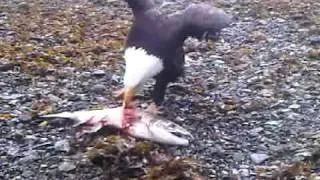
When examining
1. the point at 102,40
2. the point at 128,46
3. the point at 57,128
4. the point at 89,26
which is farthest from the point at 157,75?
the point at 89,26

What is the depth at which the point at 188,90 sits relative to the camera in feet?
22.6

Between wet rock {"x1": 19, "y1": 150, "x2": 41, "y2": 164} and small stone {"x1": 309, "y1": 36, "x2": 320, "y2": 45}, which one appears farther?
small stone {"x1": 309, "y1": 36, "x2": 320, "y2": 45}

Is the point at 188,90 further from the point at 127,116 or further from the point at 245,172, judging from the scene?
the point at 245,172

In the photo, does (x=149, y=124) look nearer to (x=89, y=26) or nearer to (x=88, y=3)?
(x=89, y=26)

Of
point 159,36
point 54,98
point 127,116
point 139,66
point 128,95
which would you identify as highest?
point 159,36

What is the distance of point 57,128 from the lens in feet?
19.2

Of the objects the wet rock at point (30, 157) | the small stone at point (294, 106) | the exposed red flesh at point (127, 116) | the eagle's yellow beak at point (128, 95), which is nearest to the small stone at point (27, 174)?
the wet rock at point (30, 157)

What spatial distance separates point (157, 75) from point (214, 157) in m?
0.96

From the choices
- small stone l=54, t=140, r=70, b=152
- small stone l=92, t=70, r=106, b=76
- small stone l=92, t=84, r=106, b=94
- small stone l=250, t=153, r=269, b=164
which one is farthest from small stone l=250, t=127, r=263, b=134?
small stone l=92, t=70, r=106, b=76

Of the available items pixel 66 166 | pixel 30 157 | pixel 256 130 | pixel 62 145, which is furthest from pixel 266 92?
pixel 30 157

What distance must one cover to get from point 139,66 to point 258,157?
1.15 meters

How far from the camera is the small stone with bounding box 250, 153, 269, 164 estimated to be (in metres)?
5.31

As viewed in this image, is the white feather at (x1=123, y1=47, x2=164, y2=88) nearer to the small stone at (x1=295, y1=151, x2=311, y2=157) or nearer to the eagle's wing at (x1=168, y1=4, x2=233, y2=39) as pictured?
the eagle's wing at (x1=168, y1=4, x2=233, y2=39)

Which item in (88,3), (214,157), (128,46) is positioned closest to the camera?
(214,157)
